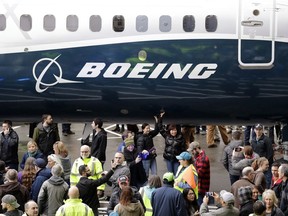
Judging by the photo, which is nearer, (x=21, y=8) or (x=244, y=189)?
(x=244, y=189)

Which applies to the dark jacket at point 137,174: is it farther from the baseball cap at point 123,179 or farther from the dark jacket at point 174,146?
the baseball cap at point 123,179

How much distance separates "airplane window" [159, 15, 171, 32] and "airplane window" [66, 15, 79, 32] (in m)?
1.82

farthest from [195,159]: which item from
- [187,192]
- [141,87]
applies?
[187,192]

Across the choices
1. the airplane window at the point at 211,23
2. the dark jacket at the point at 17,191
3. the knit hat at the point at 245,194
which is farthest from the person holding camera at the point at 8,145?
the knit hat at the point at 245,194

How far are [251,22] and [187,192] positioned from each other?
5519 mm

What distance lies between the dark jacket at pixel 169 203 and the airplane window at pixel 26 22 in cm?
640

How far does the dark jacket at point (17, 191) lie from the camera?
13539mm

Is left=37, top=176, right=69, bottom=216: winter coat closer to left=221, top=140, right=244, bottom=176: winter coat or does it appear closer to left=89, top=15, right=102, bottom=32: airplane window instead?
left=221, top=140, right=244, bottom=176: winter coat

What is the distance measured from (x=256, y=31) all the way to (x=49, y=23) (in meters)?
4.47

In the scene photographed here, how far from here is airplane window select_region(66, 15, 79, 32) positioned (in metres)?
17.8

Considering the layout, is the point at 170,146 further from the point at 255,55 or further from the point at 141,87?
the point at 255,55

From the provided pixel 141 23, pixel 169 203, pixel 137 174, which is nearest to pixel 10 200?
pixel 169 203

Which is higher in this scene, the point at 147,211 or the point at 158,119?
the point at 158,119

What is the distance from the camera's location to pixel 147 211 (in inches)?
540
